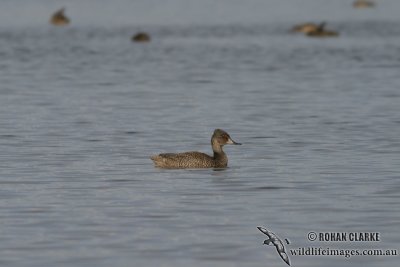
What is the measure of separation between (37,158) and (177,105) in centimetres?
1191

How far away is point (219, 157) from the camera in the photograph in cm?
2306

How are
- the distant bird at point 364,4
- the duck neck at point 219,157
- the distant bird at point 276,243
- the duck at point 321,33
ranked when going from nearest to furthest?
the distant bird at point 276,243, the duck neck at point 219,157, the duck at point 321,33, the distant bird at point 364,4

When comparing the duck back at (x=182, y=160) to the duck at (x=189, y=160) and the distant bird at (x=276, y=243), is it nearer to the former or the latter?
the duck at (x=189, y=160)

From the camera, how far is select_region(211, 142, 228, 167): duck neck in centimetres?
2295

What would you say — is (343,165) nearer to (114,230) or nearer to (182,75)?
(114,230)

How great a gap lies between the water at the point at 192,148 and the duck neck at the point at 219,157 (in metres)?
0.17

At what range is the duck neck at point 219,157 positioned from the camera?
23.0 metres

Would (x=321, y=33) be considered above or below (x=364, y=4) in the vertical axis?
below

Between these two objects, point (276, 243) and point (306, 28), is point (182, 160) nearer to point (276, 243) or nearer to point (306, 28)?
point (276, 243)

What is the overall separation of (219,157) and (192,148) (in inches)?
139

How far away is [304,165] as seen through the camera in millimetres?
23234

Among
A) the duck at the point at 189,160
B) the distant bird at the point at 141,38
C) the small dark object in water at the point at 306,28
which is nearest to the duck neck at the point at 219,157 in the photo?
the duck at the point at 189,160

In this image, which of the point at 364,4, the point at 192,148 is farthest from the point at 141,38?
the point at 364,4

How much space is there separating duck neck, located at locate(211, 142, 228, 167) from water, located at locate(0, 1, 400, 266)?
0.56 feet
